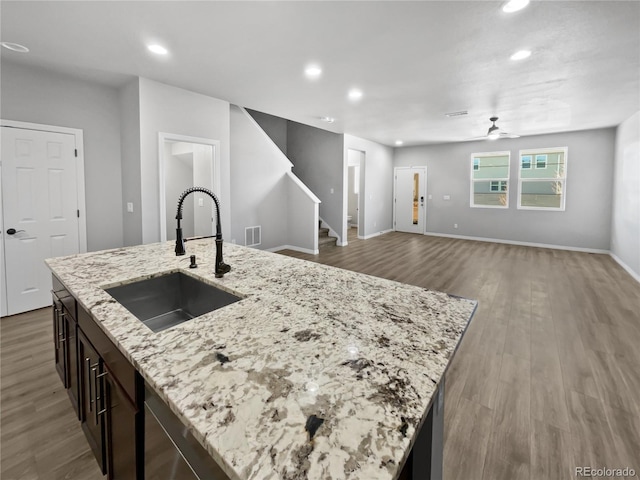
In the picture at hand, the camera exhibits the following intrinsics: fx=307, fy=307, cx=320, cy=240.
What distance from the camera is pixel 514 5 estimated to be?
2193 millimetres

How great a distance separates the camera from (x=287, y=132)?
8.27m

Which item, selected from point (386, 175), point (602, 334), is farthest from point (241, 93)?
point (386, 175)

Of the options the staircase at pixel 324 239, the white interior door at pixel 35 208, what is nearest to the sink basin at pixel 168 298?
the white interior door at pixel 35 208

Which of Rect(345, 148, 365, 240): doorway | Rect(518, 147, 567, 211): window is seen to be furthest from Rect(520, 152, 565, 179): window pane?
Rect(345, 148, 365, 240): doorway

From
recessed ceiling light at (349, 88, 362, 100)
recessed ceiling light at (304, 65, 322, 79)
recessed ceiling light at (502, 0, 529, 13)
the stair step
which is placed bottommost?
the stair step

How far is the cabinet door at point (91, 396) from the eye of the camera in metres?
1.29

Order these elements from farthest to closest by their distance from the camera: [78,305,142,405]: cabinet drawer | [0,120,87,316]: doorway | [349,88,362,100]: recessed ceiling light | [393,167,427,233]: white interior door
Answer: [393,167,427,233]: white interior door, [349,88,362,100]: recessed ceiling light, [0,120,87,316]: doorway, [78,305,142,405]: cabinet drawer

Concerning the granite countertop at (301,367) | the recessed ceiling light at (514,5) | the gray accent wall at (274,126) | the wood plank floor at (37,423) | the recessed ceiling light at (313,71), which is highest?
the gray accent wall at (274,126)

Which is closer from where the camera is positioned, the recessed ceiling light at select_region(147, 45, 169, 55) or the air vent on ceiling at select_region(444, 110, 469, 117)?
the recessed ceiling light at select_region(147, 45, 169, 55)

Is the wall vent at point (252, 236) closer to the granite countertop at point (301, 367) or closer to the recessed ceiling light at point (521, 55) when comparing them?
the granite countertop at point (301, 367)

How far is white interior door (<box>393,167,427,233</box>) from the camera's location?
912 centimetres

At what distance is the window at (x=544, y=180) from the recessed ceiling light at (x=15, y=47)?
29.2 ft

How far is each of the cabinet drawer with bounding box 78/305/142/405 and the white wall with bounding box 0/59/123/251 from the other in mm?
3122

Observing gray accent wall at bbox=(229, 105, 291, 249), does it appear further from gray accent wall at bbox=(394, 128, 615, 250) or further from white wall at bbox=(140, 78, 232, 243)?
gray accent wall at bbox=(394, 128, 615, 250)
